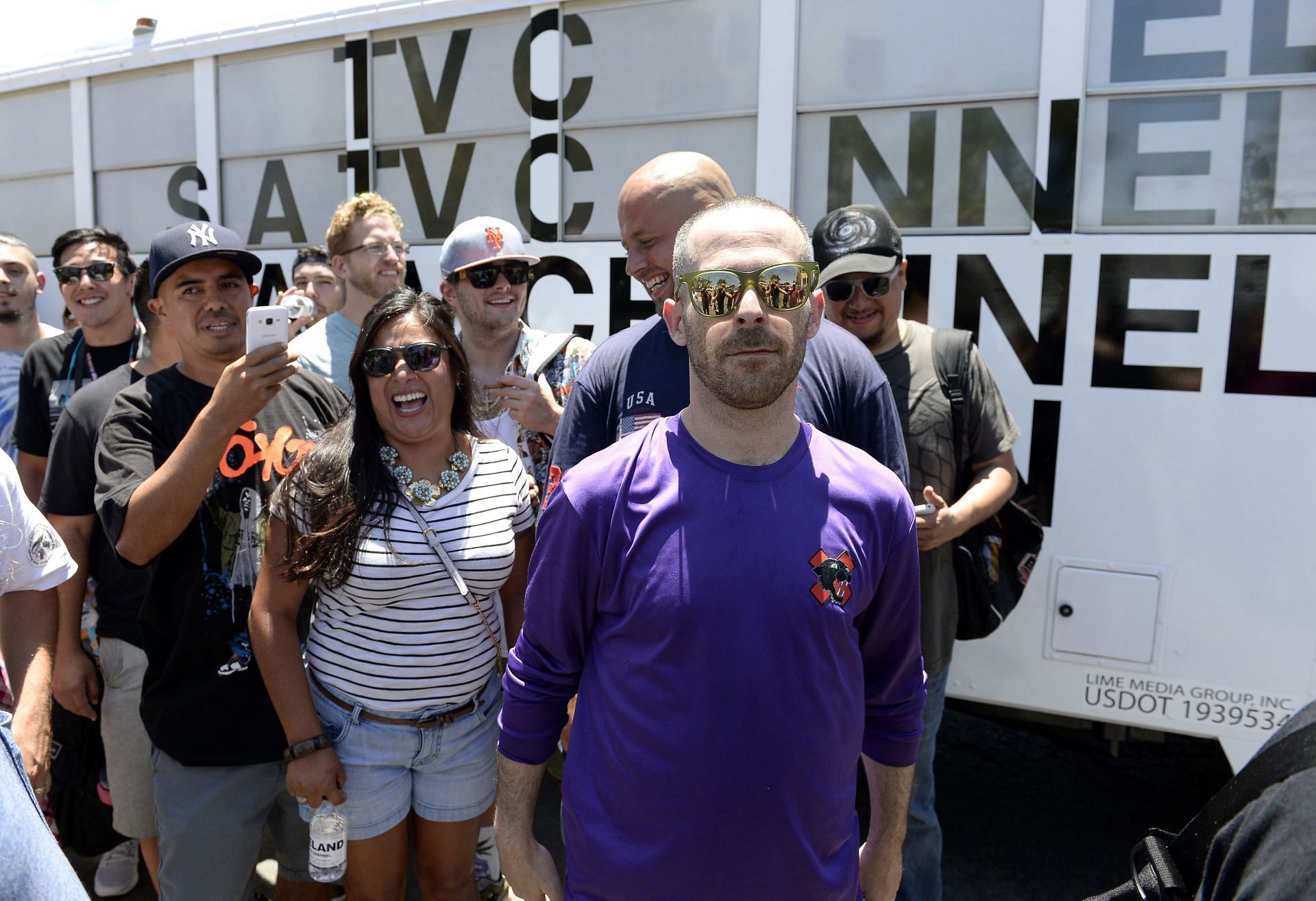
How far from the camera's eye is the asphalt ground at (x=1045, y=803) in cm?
323

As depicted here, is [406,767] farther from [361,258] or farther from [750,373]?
[361,258]

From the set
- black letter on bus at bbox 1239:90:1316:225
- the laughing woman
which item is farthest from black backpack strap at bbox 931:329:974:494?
the laughing woman

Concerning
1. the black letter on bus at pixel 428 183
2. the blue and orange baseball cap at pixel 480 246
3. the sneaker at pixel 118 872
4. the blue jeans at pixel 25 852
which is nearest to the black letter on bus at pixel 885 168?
the blue and orange baseball cap at pixel 480 246

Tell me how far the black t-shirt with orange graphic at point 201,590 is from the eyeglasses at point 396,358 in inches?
11.3

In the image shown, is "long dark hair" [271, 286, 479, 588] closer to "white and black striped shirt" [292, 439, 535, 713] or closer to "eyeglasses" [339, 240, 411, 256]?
"white and black striped shirt" [292, 439, 535, 713]

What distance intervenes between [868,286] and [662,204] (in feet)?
2.61

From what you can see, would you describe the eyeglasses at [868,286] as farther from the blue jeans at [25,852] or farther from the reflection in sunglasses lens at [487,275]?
the blue jeans at [25,852]

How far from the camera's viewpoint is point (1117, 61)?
278cm

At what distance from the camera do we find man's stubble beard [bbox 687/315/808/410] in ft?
4.50

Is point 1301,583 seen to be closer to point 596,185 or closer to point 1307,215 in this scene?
point 1307,215

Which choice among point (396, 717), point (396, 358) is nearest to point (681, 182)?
point (396, 358)

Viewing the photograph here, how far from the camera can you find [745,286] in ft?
4.53

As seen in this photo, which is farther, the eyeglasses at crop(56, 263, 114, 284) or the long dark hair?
the eyeglasses at crop(56, 263, 114, 284)

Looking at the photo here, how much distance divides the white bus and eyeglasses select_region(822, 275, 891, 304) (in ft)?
1.75
